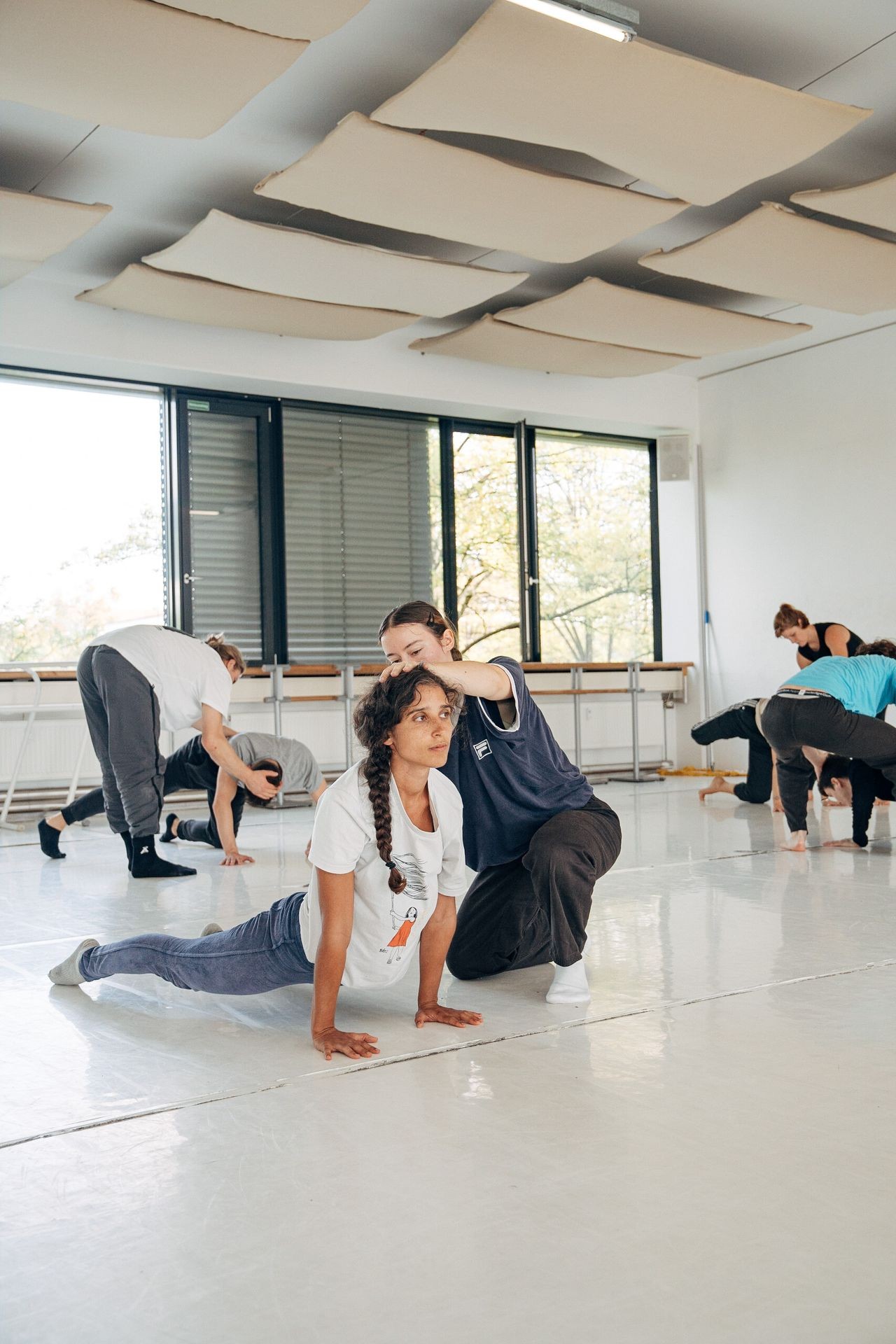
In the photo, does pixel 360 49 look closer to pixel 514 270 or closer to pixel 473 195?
pixel 473 195

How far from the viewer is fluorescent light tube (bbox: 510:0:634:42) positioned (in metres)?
3.41

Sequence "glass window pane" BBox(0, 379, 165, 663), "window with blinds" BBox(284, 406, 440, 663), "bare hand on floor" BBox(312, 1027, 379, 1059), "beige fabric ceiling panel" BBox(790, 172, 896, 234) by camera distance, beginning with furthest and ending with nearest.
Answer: "window with blinds" BBox(284, 406, 440, 663) → "glass window pane" BBox(0, 379, 165, 663) → "beige fabric ceiling panel" BBox(790, 172, 896, 234) → "bare hand on floor" BBox(312, 1027, 379, 1059)

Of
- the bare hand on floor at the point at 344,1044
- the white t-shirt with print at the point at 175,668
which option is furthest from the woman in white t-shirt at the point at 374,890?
the white t-shirt with print at the point at 175,668

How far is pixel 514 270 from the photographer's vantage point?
6508mm

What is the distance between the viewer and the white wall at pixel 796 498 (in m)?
7.91

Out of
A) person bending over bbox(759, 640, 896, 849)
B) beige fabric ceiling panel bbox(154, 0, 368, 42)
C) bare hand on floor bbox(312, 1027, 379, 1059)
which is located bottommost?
bare hand on floor bbox(312, 1027, 379, 1059)

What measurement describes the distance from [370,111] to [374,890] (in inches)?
148

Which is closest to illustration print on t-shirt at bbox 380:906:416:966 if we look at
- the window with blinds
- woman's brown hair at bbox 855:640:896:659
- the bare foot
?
woman's brown hair at bbox 855:640:896:659

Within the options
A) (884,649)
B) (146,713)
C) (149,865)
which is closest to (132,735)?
(146,713)

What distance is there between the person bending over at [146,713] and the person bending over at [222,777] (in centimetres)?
34

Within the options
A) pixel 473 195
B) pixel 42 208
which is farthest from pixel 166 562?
pixel 473 195

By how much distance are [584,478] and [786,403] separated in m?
1.64

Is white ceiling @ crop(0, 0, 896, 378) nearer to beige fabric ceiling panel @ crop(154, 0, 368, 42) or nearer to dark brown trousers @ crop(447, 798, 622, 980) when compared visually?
beige fabric ceiling panel @ crop(154, 0, 368, 42)

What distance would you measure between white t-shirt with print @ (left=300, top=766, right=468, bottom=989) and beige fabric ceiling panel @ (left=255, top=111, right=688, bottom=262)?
2.87 m
